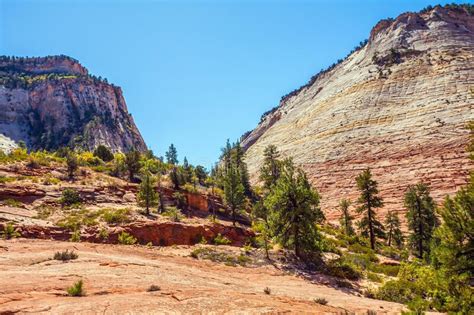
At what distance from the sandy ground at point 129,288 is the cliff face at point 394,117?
4254cm

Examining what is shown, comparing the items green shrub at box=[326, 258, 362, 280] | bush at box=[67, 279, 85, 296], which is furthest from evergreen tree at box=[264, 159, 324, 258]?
bush at box=[67, 279, 85, 296]

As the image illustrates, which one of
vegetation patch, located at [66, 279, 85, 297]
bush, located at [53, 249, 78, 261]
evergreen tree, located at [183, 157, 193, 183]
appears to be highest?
evergreen tree, located at [183, 157, 193, 183]

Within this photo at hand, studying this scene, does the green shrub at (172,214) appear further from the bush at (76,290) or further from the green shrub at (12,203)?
the bush at (76,290)

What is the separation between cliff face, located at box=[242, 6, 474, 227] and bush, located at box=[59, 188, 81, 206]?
1539 inches

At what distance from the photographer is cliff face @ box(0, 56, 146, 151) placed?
380 ft

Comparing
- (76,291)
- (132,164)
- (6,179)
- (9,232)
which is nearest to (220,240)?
(9,232)

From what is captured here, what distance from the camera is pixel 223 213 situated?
4538cm

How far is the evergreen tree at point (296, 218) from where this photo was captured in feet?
83.0

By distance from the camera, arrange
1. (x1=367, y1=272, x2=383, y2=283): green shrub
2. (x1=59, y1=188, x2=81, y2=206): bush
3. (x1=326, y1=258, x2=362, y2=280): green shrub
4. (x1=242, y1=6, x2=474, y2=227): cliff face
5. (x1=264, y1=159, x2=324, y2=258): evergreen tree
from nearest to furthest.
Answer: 1. (x1=326, y1=258, x2=362, y2=280): green shrub
2. (x1=367, y1=272, x2=383, y2=283): green shrub
3. (x1=264, y1=159, x2=324, y2=258): evergreen tree
4. (x1=59, y1=188, x2=81, y2=206): bush
5. (x1=242, y1=6, x2=474, y2=227): cliff face

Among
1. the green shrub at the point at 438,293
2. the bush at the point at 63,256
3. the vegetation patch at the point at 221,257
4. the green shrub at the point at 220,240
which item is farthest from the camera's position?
the green shrub at the point at 220,240

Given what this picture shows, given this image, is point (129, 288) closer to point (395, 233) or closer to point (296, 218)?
point (296, 218)

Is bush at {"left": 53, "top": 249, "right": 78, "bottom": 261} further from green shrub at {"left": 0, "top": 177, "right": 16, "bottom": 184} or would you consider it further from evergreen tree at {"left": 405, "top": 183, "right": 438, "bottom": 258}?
evergreen tree at {"left": 405, "top": 183, "right": 438, "bottom": 258}

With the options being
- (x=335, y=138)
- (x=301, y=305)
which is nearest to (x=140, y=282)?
(x=301, y=305)

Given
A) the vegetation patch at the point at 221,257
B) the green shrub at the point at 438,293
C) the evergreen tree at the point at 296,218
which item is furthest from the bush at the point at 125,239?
the green shrub at the point at 438,293
